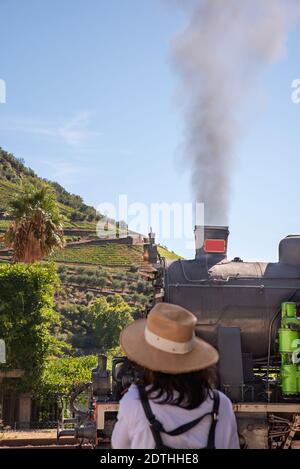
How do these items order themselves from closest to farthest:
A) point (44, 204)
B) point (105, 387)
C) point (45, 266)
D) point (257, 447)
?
point (257, 447) < point (105, 387) < point (45, 266) < point (44, 204)

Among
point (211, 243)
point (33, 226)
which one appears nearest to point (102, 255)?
point (33, 226)

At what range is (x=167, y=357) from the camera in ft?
10.6

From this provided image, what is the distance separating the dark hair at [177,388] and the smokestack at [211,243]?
7141 mm

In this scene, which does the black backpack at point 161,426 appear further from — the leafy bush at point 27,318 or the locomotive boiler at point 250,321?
the leafy bush at point 27,318

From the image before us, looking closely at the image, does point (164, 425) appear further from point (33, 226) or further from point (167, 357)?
point (33, 226)

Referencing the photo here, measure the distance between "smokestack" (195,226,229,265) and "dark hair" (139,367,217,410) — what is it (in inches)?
281

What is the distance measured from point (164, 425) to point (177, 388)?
18cm

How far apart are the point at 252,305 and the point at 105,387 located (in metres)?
2.41

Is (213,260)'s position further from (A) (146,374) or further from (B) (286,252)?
(A) (146,374)

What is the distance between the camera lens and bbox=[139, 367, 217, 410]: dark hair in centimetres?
322

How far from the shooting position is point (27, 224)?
27750 millimetres

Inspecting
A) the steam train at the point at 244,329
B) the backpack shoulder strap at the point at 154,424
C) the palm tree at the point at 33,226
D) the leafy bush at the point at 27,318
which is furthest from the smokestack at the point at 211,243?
the palm tree at the point at 33,226

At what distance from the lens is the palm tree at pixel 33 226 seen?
27.6 m
